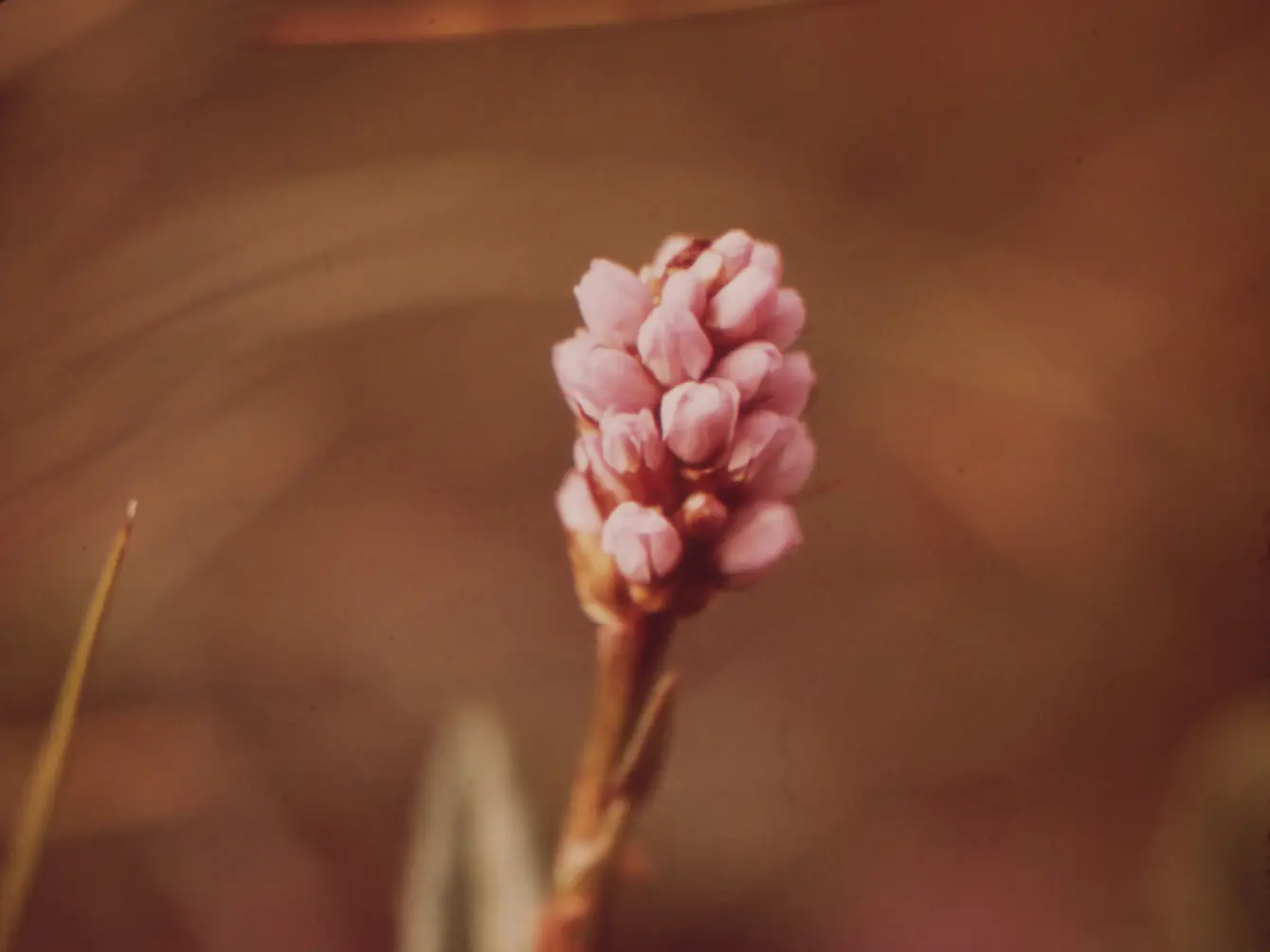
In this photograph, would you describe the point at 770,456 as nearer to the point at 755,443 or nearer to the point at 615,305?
the point at 755,443

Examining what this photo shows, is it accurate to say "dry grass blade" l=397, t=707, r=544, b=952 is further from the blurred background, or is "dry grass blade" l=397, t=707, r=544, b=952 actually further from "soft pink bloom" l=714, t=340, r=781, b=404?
"soft pink bloom" l=714, t=340, r=781, b=404

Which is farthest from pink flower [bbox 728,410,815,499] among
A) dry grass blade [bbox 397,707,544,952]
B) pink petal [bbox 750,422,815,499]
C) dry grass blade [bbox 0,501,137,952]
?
dry grass blade [bbox 0,501,137,952]

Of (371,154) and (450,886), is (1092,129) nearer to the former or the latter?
(371,154)

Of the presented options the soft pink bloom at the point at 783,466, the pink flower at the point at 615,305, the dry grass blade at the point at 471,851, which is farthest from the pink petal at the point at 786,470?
the dry grass blade at the point at 471,851

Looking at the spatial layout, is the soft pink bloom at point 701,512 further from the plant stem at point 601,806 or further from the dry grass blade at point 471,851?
the dry grass blade at point 471,851

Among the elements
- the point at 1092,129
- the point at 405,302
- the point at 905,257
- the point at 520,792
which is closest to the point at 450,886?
the point at 520,792

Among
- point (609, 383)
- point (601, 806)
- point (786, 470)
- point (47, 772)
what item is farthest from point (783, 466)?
point (47, 772)
